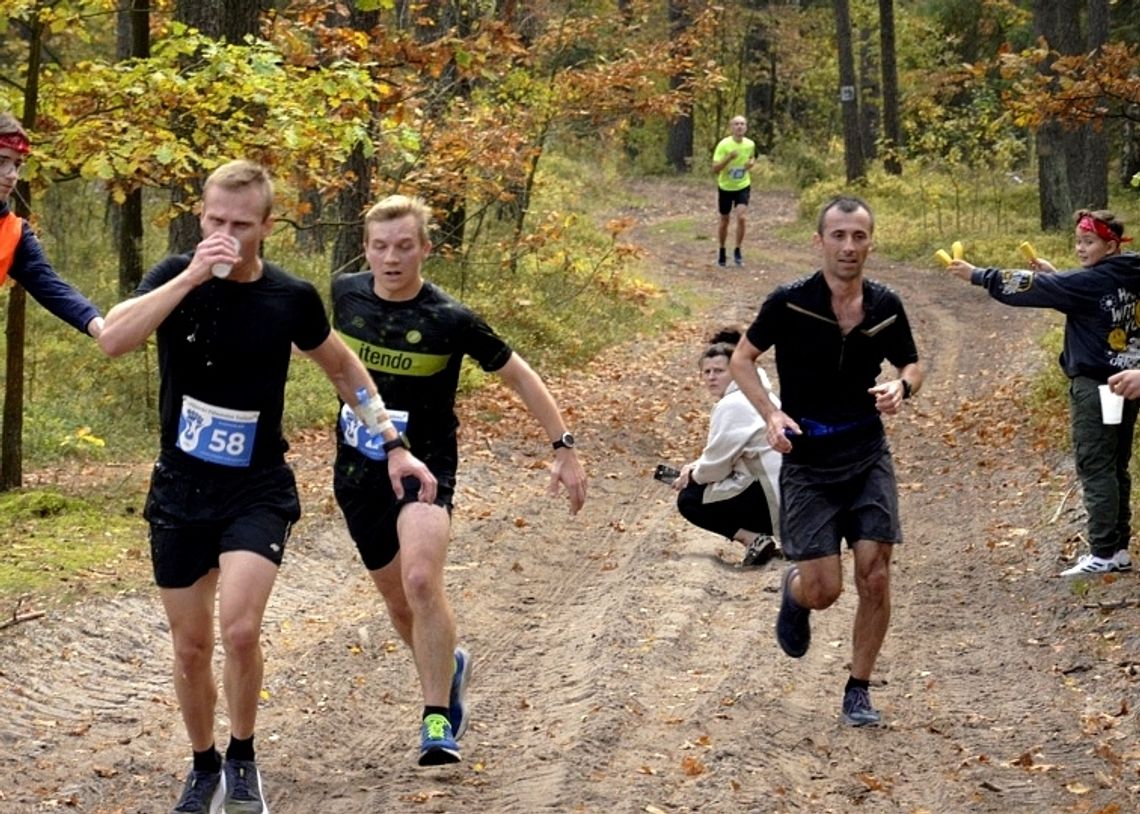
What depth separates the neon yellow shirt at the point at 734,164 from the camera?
26.0 m

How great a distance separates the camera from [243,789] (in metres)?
6.02

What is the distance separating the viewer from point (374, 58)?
1458 centimetres

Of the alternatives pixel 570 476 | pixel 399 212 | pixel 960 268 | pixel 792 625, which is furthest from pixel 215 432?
pixel 960 268

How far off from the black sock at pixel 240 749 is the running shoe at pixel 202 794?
0.10 m

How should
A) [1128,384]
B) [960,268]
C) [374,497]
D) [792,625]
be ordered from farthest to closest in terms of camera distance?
[960,268]
[792,625]
[1128,384]
[374,497]

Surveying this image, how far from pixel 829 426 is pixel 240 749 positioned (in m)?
3.06

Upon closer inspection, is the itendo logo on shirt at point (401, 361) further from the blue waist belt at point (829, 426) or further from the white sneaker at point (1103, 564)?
the white sneaker at point (1103, 564)

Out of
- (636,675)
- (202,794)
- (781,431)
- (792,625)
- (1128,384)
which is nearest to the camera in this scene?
(202,794)

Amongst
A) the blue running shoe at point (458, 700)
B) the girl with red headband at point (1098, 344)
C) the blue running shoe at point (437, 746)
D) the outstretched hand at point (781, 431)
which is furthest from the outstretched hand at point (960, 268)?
the blue running shoe at point (437, 746)

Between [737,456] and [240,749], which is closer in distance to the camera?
[240,749]

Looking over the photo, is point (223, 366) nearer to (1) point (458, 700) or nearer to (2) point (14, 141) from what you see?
(2) point (14, 141)

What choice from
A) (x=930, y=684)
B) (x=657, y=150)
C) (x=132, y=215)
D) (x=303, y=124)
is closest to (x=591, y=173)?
(x=657, y=150)

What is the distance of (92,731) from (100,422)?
24.9 ft

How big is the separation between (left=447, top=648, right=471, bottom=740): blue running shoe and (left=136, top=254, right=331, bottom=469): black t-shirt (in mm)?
1642
